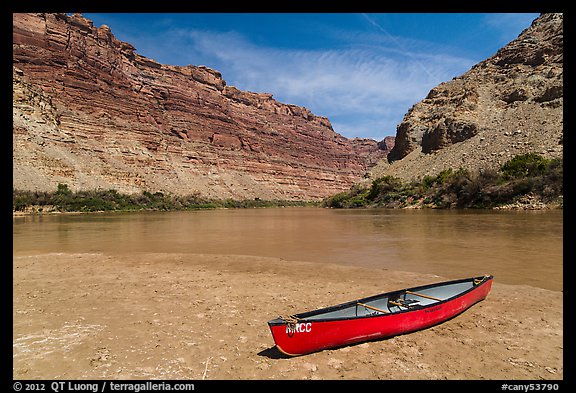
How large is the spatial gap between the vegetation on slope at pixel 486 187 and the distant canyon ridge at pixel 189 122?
17.1 ft

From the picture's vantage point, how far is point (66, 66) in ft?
257

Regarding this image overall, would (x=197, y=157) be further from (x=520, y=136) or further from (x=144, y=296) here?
(x=144, y=296)

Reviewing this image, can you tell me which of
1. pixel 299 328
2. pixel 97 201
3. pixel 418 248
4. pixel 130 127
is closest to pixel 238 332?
pixel 299 328

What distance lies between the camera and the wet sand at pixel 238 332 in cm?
458

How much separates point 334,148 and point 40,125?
13038 centimetres

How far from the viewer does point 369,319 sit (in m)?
5.19

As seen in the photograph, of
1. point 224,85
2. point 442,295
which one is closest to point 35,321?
point 442,295

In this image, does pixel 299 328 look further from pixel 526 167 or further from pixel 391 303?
pixel 526 167

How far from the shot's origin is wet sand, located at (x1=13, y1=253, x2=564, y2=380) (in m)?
4.58

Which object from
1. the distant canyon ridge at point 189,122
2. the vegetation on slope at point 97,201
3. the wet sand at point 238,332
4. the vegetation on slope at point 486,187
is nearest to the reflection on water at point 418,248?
the wet sand at point 238,332

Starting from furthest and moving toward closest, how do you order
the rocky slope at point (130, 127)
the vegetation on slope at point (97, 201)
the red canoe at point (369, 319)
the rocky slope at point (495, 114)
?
the rocky slope at point (130, 127) < the vegetation on slope at point (97, 201) < the rocky slope at point (495, 114) < the red canoe at point (369, 319)

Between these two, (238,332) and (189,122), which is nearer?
(238,332)

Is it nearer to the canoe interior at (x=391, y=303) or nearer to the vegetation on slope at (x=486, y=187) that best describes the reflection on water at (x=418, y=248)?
the canoe interior at (x=391, y=303)

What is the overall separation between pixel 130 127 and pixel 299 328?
9070 cm
